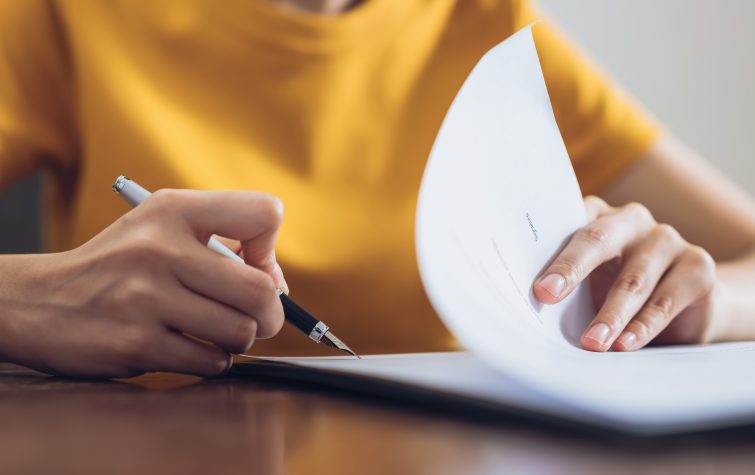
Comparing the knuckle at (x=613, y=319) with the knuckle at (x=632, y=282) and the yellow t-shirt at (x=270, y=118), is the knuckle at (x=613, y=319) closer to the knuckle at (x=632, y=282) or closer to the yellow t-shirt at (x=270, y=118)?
the knuckle at (x=632, y=282)

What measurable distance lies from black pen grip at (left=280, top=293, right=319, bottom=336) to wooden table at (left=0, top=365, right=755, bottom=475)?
0.26 ft

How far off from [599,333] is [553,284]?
33 millimetres

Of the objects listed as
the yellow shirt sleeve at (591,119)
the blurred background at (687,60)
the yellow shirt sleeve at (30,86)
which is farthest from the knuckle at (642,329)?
the blurred background at (687,60)

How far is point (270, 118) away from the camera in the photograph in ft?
2.15

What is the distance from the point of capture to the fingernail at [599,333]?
1.03 ft

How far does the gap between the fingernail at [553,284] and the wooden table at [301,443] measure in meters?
0.11

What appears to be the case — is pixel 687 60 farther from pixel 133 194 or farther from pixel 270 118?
pixel 133 194

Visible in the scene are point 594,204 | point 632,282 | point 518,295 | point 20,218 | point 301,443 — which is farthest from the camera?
point 20,218

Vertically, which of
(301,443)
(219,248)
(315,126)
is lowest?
(301,443)

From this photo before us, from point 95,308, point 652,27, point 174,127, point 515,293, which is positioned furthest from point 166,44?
point 652,27

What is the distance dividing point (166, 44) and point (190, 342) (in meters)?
0.41

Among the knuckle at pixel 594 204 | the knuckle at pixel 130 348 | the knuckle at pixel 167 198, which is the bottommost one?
the knuckle at pixel 130 348

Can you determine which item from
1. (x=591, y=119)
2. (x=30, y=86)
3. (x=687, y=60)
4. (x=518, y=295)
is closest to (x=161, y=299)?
(x=518, y=295)

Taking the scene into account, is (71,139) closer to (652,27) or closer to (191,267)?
(191,267)
